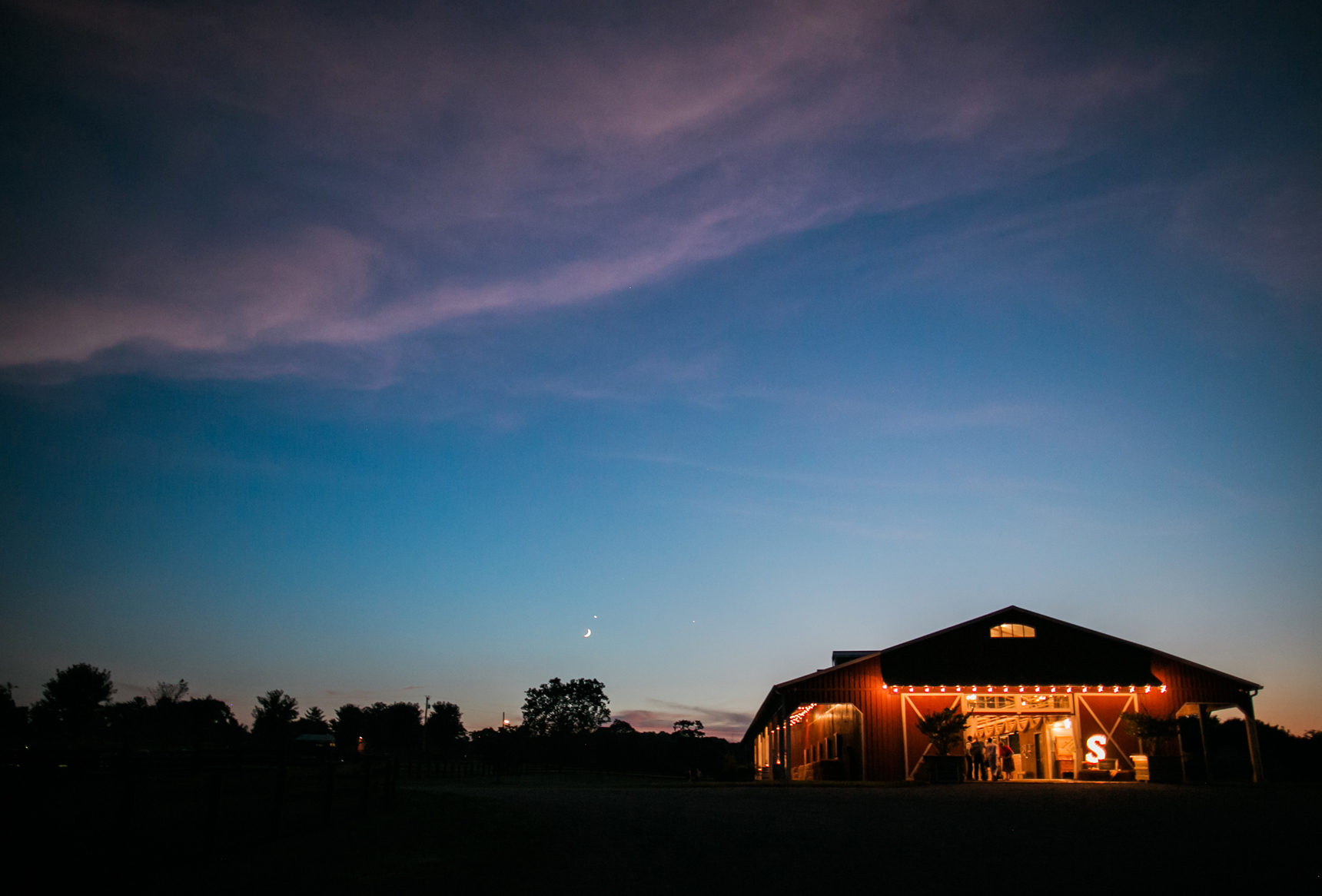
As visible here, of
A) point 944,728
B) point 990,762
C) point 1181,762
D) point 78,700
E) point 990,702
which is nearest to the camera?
point 1181,762

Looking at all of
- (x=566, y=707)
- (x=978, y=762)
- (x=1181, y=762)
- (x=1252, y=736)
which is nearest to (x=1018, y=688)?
(x=978, y=762)

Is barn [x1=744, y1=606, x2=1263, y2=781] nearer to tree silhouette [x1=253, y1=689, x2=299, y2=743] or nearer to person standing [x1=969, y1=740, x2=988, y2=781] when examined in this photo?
person standing [x1=969, y1=740, x2=988, y2=781]

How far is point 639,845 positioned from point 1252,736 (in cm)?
2614

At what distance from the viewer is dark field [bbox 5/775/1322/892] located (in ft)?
21.0

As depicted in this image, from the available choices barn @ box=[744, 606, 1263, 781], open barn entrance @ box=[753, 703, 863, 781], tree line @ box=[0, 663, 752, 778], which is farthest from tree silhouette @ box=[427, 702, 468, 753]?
barn @ box=[744, 606, 1263, 781]

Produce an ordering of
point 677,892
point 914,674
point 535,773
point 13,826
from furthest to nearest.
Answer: point 535,773 < point 914,674 < point 677,892 < point 13,826

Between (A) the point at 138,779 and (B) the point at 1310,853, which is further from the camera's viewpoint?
(B) the point at 1310,853

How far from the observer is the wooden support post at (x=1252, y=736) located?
2605 cm

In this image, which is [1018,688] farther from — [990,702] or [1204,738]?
[1204,738]

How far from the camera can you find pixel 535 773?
55.3m

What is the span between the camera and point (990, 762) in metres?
28.3

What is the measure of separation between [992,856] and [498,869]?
464 cm

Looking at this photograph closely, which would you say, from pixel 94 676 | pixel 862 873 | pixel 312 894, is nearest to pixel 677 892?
pixel 862 873

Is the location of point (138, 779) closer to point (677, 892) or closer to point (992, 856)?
point (677, 892)
